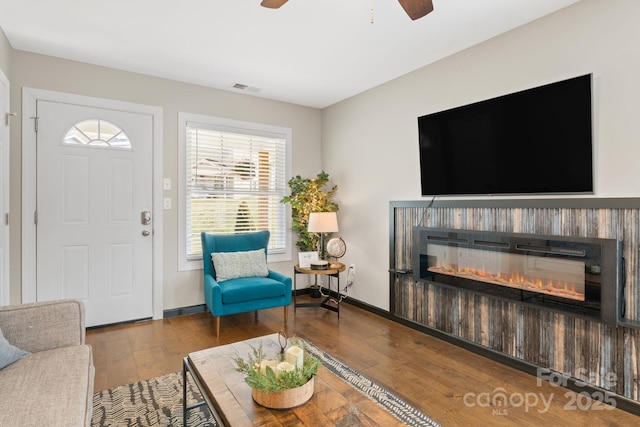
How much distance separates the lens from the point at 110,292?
3.52 meters

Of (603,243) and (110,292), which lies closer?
(603,243)

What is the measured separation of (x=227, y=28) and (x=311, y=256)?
2422mm

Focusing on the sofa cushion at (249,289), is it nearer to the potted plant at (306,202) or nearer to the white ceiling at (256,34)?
the potted plant at (306,202)

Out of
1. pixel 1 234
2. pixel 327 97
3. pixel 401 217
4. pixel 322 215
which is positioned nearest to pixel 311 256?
pixel 322 215

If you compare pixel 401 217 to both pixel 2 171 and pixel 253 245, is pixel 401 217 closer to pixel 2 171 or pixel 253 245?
pixel 253 245

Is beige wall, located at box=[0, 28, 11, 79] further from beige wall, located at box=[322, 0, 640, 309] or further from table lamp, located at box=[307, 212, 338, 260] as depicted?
beige wall, located at box=[322, 0, 640, 309]

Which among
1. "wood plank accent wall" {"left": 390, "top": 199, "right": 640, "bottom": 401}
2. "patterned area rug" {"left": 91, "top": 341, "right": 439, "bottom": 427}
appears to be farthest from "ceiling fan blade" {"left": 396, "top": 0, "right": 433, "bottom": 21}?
"patterned area rug" {"left": 91, "top": 341, "right": 439, "bottom": 427}

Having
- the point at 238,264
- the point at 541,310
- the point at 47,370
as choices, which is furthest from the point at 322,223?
the point at 47,370

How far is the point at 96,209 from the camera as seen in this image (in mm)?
3432

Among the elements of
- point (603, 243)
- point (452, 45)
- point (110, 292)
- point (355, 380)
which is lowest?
point (355, 380)

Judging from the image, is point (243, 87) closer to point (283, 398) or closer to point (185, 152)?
point (185, 152)

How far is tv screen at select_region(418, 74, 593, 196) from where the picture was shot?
2318mm

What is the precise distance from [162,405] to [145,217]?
2094 mm

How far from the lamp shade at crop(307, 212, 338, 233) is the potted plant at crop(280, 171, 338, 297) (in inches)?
14.7
